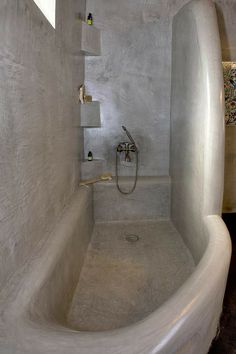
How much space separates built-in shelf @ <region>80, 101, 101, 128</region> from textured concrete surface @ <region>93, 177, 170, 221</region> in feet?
2.19

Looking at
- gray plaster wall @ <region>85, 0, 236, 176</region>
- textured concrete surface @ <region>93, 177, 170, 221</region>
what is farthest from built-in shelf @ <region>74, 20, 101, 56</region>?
textured concrete surface @ <region>93, 177, 170, 221</region>

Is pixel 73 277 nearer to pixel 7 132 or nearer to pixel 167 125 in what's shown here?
pixel 7 132

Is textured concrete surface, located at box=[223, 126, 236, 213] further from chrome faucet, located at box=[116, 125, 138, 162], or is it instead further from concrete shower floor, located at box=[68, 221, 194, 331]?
chrome faucet, located at box=[116, 125, 138, 162]

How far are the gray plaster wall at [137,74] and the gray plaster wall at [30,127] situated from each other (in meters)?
1.01

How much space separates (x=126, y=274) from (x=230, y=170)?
229 centimetres

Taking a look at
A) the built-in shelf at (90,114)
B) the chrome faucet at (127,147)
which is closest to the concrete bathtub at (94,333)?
the built-in shelf at (90,114)

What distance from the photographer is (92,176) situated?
9.19 feet

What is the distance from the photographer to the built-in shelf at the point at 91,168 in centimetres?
269

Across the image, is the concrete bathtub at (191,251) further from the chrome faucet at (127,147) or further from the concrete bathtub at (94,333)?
the chrome faucet at (127,147)

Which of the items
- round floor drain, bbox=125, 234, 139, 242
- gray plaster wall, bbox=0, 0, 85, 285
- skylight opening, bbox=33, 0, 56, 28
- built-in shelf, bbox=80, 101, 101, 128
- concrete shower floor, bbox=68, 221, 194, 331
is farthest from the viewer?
built-in shelf, bbox=80, 101, 101, 128

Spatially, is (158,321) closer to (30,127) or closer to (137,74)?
(30,127)

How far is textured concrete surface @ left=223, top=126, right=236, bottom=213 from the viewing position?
11.0 ft

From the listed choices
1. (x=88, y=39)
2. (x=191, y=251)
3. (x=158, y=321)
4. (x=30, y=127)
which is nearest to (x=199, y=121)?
(x=191, y=251)

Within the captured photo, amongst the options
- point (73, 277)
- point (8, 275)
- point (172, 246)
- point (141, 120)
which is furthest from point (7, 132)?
point (141, 120)
